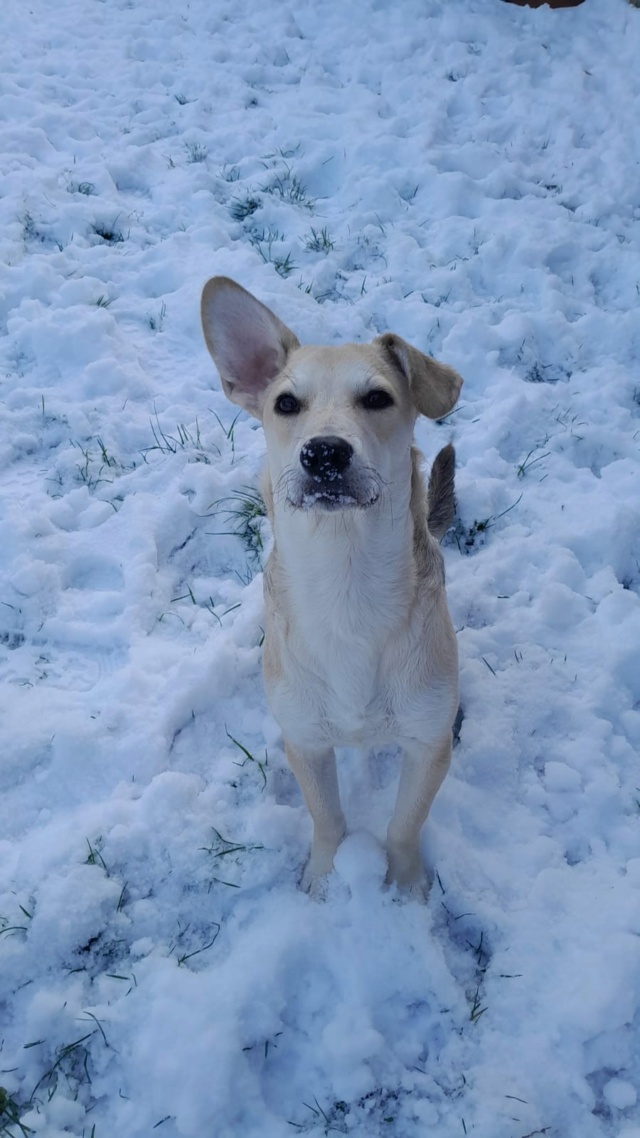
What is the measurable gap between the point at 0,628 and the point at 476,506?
A: 7.73ft

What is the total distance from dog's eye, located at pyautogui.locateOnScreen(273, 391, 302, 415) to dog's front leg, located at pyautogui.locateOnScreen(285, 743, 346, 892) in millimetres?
1112

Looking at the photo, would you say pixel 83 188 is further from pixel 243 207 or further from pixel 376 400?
pixel 376 400

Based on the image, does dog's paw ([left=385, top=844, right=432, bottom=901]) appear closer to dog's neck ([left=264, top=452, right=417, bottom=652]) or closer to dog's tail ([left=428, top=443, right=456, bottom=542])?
dog's neck ([left=264, top=452, right=417, bottom=652])

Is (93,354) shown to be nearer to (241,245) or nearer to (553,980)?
(241,245)

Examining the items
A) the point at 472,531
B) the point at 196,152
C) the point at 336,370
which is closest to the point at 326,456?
the point at 336,370

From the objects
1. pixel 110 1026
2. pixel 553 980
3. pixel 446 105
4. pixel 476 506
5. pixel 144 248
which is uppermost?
pixel 446 105

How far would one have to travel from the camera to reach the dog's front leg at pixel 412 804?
254cm

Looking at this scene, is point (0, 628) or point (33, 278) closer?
point (0, 628)

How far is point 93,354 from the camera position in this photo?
15.1 ft

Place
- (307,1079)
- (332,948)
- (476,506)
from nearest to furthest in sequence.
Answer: (307,1079), (332,948), (476,506)

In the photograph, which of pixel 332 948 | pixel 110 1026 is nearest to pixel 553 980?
pixel 332 948

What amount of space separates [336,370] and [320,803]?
4.73ft

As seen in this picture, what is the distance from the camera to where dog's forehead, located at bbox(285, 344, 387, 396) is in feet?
7.95

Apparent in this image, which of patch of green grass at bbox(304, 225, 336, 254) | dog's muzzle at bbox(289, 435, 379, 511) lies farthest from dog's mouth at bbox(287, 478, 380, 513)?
patch of green grass at bbox(304, 225, 336, 254)
